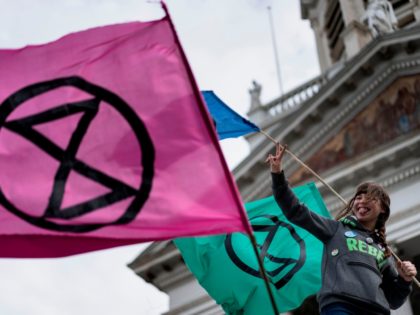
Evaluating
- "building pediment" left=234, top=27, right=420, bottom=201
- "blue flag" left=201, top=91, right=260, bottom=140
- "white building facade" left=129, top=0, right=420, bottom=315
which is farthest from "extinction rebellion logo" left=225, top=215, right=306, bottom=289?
"building pediment" left=234, top=27, right=420, bottom=201

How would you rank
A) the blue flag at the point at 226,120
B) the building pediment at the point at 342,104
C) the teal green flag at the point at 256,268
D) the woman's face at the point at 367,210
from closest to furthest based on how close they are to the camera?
the woman's face at the point at 367,210 → the teal green flag at the point at 256,268 → the blue flag at the point at 226,120 → the building pediment at the point at 342,104

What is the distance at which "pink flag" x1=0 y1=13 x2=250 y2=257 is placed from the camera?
384cm

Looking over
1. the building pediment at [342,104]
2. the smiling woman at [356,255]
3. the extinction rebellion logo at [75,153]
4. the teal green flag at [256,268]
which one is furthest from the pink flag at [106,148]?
the building pediment at [342,104]

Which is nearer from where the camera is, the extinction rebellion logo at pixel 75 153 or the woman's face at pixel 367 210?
the extinction rebellion logo at pixel 75 153

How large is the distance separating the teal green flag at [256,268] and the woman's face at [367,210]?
1.85m

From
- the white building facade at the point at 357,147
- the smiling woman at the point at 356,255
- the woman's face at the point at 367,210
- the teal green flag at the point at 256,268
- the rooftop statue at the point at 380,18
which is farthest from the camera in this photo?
the rooftop statue at the point at 380,18

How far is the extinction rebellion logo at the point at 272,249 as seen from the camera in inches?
247

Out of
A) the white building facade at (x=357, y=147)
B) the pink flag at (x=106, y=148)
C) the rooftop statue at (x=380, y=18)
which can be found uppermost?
the pink flag at (x=106, y=148)

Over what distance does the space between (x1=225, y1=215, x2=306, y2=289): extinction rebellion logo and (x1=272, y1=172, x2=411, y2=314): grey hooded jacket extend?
1953 mm

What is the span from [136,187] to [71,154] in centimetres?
37

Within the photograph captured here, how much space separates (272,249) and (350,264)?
2.42 meters

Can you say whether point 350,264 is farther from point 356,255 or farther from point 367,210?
point 367,210

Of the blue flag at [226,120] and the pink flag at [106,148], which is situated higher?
the pink flag at [106,148]

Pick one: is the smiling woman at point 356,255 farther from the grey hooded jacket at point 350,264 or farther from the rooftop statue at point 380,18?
the rooftop statue at point 380,18
